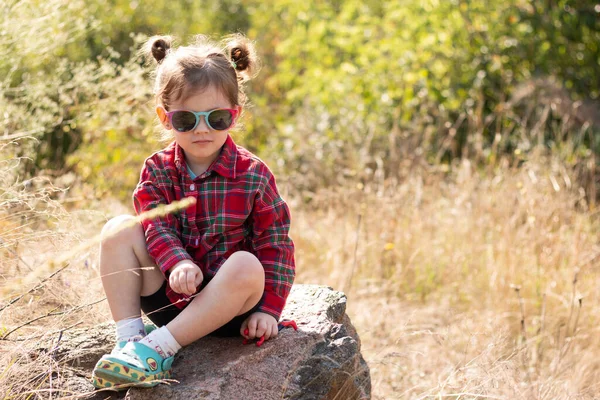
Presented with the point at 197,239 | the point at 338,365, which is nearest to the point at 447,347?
the point at 338,365

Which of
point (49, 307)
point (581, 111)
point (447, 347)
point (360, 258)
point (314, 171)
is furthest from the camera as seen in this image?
point (581, 111)

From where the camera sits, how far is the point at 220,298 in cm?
240

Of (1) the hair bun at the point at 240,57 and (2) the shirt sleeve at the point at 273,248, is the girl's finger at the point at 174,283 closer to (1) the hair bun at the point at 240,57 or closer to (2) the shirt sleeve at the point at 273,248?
(2) the shirt sleeve at the point at 273,248

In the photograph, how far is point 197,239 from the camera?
2.57m

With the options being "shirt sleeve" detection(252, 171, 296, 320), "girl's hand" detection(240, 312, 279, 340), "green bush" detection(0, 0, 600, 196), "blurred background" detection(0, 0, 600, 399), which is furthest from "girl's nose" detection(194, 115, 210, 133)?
"green bush" detection(0, 0, 600, 196)

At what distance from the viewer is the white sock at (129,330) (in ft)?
8.04

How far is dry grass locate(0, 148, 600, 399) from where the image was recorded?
3279mm

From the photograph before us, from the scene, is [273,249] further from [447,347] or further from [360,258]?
[360,258]

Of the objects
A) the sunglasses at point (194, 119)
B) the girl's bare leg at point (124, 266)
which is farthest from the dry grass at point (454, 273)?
the sunglasses at point (194, 119)

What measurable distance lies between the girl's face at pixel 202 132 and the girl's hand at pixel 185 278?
0.41 m

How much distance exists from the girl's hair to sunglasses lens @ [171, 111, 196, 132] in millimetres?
59

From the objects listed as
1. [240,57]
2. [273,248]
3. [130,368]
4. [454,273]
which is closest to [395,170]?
[454,273]

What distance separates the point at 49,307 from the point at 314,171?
3486 mm

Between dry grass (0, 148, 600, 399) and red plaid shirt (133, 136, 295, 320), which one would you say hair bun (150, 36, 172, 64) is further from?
dry grass (0, 148, 600, 399)
